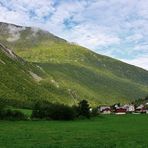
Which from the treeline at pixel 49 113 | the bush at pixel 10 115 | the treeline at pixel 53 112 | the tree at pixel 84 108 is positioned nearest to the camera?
the bush at pixel 10 115

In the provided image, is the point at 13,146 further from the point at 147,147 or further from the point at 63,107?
the point at 63,107

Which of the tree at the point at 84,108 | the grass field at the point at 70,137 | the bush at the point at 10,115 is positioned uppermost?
the tree at the point at 84,108

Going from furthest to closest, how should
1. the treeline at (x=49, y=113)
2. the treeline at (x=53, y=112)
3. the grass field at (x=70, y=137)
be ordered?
the treeline at (x=53, y=112) → the treeline at (x=49, y=113) → the grass field at (x=70, y=137)

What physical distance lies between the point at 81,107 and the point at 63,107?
530 inches

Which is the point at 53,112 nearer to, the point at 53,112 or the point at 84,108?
the point at 53,112

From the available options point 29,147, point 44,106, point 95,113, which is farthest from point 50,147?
point 95,113

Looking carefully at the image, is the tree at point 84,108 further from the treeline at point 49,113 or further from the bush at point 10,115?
the bush at point 10,115

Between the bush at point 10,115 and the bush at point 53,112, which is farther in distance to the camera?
the bush at point 53,112

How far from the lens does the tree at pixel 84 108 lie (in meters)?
137

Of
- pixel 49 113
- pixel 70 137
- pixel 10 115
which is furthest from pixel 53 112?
pixel 70 137

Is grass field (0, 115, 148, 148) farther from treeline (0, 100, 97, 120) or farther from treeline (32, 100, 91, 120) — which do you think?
treeline (32, 100, 91, 120)

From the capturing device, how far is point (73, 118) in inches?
5128

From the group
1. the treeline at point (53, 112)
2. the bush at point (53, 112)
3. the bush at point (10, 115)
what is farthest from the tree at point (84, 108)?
the bush at point (10, 115)

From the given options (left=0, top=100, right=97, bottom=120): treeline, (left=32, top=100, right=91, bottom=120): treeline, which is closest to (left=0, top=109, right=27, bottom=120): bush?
(left=0, top=100, right=97, bottom=120): treeline
